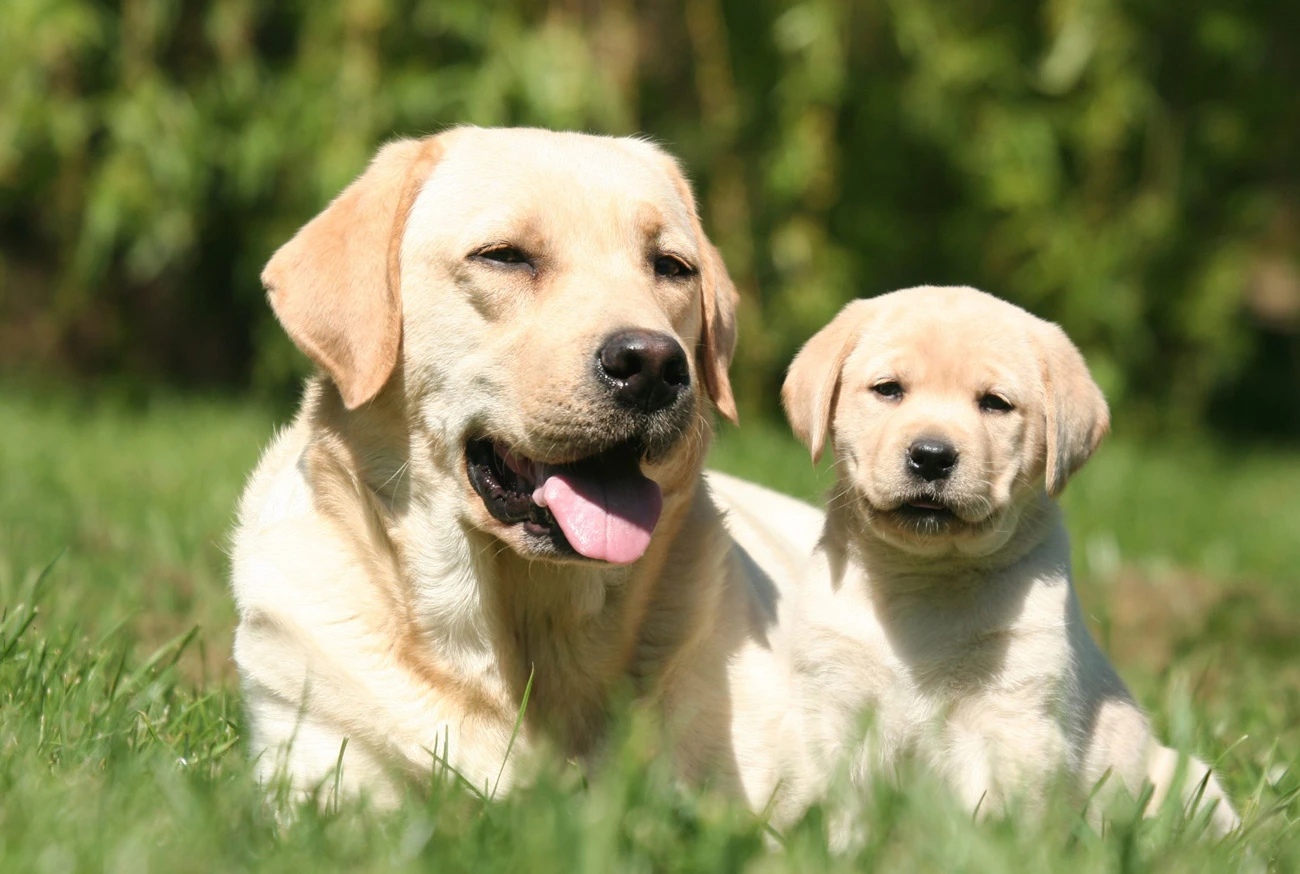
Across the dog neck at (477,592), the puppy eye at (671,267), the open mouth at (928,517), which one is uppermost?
the puppy eye at (671,267)

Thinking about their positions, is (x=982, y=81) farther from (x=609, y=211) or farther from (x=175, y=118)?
(x=609, y=211)

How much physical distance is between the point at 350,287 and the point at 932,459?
4.25ft

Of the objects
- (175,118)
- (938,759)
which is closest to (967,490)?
(938,759)

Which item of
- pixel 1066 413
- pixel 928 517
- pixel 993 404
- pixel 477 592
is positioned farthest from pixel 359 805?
pixel 1066 413


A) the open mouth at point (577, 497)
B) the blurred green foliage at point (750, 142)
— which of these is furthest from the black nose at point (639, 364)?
the blurred green foliage at point (750, 142)

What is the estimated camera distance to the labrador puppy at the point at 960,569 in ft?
10.6

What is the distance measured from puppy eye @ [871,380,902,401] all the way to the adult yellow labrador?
1.33ft

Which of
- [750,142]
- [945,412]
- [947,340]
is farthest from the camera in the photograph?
[750,142]

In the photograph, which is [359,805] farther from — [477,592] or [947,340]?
[947,340]

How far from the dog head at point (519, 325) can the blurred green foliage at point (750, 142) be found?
4.85 m

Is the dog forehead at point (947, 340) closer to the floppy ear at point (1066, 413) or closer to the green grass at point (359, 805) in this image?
the floppy ear at point (1066, 413)

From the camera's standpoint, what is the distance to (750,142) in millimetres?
9398

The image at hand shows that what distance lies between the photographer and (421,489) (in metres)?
3.29

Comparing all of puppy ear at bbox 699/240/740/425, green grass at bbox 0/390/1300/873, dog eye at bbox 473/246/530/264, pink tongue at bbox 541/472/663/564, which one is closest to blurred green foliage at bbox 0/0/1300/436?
green grass at bbox 0/390/1300/873
